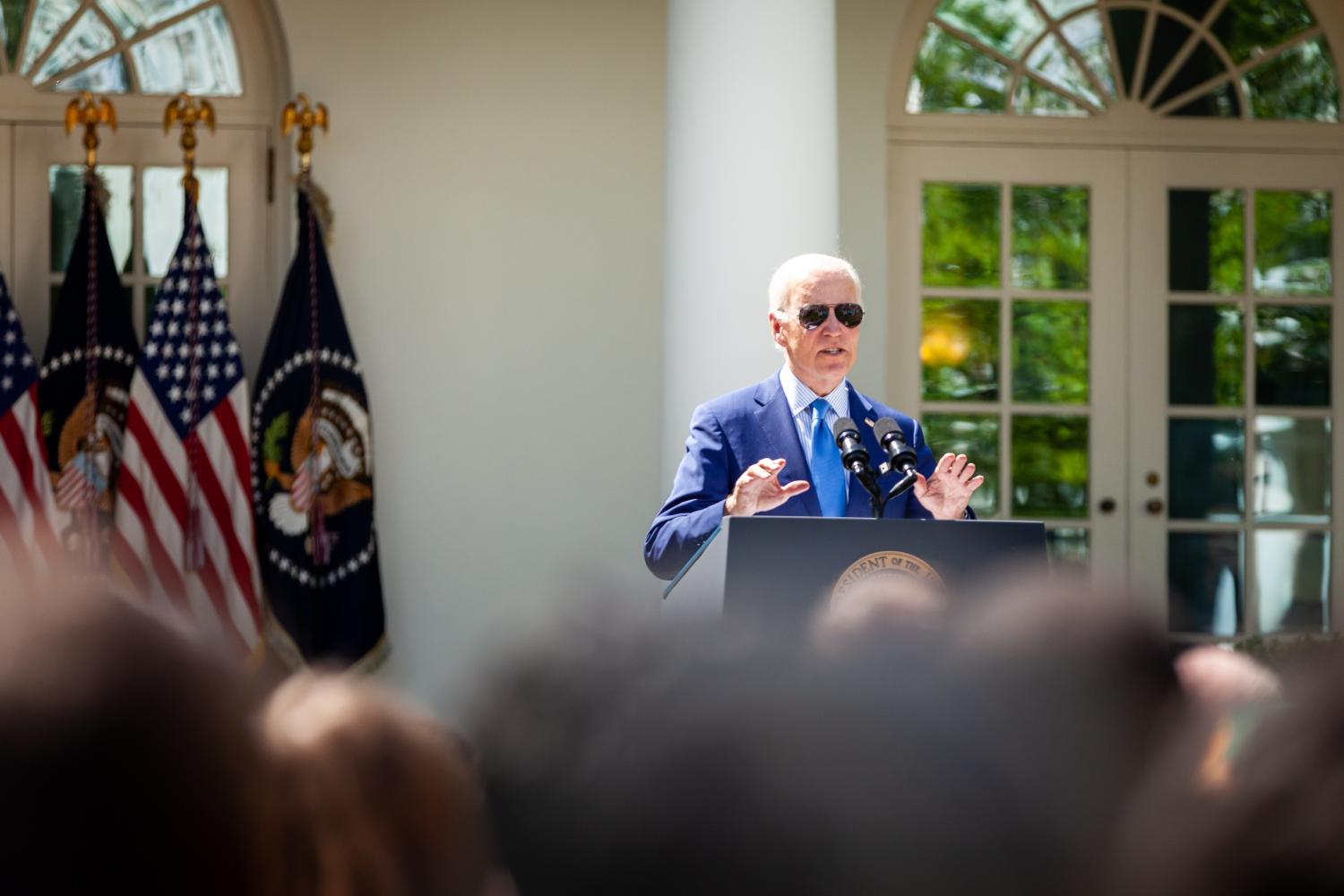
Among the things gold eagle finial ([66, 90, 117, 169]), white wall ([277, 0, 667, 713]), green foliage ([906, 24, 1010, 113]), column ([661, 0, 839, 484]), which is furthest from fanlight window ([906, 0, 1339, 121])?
gold eagle finial ([66, 90, 117, 169])

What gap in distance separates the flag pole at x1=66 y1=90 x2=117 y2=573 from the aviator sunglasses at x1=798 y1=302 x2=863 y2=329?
326 centimetres

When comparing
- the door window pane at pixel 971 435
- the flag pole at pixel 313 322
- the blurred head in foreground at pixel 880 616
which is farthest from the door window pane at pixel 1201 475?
the blurred head in foreground at pixel 880 616

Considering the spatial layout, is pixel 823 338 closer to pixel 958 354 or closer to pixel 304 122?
pixel 304 122

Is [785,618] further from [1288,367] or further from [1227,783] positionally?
[1288,367]

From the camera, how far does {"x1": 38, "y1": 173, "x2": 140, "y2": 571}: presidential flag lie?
5461 mm

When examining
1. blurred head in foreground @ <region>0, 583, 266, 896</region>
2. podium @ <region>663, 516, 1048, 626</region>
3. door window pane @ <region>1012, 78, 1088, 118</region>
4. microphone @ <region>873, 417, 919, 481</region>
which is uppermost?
door window pane @ <region>1012, 78, 1088, 118</region>

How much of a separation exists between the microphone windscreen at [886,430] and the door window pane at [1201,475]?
383 cm

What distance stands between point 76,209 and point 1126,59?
3923mm

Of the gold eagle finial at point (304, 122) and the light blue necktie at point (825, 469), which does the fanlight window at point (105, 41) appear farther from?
the light blue necktie at point (825, 469)

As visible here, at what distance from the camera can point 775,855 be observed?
55cm

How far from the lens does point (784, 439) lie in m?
2.98

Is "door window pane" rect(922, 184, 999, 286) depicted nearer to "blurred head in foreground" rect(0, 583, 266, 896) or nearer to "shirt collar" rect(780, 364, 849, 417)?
"shirt collar" rect(780, 364, 849, 417)

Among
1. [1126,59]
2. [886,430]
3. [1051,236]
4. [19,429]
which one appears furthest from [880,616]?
[1126,59]

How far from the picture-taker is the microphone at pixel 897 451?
2564mm
